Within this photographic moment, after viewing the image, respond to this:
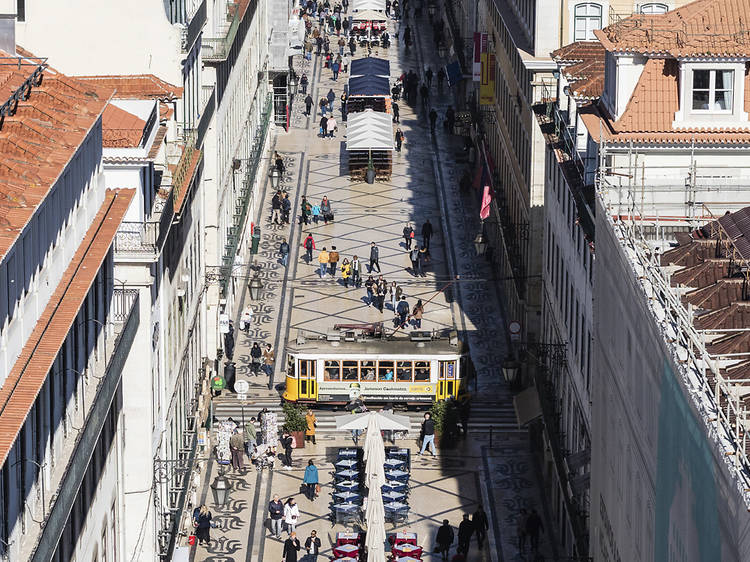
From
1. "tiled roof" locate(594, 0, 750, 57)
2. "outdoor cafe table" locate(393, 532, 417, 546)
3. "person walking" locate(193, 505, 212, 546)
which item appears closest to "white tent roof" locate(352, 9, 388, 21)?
"tiled roof" locate(594, 0, 750, 57)

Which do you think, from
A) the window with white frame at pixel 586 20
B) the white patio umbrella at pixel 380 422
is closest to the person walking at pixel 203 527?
the white patio umbrella at pixel 380 422

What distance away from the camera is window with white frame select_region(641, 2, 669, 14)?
7594 cm

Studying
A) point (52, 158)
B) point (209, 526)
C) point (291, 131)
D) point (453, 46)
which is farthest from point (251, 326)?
point (453, 46)

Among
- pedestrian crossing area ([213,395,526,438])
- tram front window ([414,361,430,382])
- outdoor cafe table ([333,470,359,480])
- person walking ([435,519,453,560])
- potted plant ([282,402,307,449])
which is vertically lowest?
person walking ([435,519,453,560])

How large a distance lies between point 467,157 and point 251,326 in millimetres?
29653

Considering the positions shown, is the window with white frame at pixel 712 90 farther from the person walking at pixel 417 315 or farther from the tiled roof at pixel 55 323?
the person walking at pixel 417 315

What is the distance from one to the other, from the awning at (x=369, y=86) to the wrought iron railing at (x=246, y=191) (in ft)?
16.9

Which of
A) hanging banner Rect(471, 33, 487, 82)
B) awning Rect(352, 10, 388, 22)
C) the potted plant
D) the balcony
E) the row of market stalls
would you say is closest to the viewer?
the balcony

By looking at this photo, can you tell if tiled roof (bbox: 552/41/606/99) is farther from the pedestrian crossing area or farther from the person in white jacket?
the person in white jacket

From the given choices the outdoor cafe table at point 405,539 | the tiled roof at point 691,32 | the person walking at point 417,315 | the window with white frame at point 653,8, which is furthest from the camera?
the person walking at point 417,315

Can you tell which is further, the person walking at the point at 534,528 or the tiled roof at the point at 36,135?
the person walking at the point at 534,528

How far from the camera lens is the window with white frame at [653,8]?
249ft

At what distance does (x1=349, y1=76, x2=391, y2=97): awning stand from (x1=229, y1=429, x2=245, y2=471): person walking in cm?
4691

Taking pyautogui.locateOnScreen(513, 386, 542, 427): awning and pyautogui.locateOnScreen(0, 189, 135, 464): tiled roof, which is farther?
pyautogui.locateOnScreen(513, 386, 542, 427): awning
